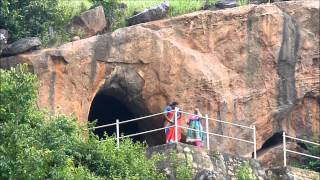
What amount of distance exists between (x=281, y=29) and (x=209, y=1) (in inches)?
83.4

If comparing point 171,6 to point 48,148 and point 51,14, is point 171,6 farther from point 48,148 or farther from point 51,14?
point 48,148

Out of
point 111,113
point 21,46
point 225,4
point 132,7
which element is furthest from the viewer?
point 111,113

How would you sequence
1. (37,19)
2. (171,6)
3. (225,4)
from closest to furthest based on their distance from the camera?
(37,19) < (171,6) < (225,4)

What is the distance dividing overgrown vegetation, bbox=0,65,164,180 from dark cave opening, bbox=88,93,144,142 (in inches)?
183

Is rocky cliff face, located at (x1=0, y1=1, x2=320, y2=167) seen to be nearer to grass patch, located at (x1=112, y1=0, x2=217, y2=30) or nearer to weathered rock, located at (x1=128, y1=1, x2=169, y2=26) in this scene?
weathered rock, located at (x1=128, y1=1, x2=169, y2=26)

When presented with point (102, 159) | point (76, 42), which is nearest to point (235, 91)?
point (76, 42)

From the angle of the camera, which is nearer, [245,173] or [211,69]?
[245,173]

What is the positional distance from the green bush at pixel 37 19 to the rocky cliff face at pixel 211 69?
967 mm

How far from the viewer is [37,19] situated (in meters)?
26.3

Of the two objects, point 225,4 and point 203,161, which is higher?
point 225,4

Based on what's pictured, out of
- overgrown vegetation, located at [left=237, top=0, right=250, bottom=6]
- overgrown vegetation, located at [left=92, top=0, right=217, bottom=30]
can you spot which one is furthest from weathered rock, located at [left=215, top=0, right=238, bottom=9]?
overgrown vegetation, located at [left=92, top=0, right=217, bottom=30]

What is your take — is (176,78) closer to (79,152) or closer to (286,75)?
(286,75)

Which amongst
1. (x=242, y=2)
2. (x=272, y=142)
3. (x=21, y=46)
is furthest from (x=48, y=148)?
(x=242, y=2)

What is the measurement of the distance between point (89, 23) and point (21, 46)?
2.11 metres
